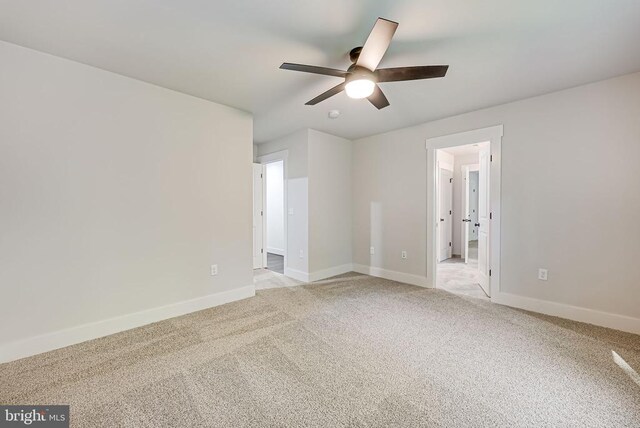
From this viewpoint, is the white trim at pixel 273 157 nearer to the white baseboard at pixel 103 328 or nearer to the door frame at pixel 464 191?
the white baseboard at pixel 103 328

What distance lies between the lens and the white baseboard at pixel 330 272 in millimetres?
4390

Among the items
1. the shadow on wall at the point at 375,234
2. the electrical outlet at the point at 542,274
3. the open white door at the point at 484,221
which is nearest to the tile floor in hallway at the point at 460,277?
the open white door at the point at 484,221

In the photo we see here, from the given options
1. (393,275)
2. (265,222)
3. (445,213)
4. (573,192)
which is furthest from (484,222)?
(265,222)

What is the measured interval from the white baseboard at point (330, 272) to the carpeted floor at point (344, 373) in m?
1.43

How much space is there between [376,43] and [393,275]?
354 cm

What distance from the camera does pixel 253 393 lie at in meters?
1.73

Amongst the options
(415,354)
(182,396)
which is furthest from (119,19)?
(415,354)

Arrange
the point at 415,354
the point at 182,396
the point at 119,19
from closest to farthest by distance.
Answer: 1. the point at 182,396
2. the point at 119,19
3. the point at 415,354

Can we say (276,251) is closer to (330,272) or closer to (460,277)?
(330,272)

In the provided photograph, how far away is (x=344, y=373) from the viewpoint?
6.32 feet

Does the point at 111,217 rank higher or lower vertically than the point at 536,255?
higher

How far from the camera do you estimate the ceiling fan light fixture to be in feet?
6.72

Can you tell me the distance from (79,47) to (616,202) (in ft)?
16.4

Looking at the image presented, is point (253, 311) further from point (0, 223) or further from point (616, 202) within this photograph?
point (616, 202)
